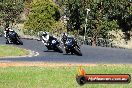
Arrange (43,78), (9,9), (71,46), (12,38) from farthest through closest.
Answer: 1. (9,9)
2. (12,38)
3. (71,46)
4. (43,78)

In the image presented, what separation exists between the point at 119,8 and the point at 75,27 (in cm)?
822

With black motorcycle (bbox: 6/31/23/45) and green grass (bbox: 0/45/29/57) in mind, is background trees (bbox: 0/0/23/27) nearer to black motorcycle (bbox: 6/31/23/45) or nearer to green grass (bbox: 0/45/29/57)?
black motorcycle (bbox: 6/31/23/45)

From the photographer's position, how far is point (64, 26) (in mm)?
69875

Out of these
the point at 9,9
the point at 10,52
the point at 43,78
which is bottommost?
the point at 10,52

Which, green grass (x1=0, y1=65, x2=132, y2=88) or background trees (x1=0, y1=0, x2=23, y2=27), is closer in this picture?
green grass (x1=0, y1=65, x2=132, y2=88)

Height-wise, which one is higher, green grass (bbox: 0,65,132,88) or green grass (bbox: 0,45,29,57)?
green grass (bbox: 0,65,132,88)

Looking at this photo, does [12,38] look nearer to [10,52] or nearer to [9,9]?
[10,52]

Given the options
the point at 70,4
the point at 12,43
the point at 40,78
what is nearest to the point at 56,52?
the point at 12,43

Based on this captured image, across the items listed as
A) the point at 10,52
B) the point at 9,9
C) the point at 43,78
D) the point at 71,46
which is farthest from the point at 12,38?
the point at 9,9

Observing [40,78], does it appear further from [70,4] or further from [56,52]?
[70,4]

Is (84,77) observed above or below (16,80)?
above

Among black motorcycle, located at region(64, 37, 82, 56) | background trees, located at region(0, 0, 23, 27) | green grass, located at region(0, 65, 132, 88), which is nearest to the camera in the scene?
green grass, located at region(0, 65, 132, 88)

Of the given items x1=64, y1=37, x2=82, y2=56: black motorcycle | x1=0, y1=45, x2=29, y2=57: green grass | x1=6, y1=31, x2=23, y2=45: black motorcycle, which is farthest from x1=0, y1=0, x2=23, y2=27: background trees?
x1=64, y1=37, x2=82, y2=56: black motorcycle

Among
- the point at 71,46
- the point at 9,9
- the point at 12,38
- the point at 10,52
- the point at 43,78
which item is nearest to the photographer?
the point at 43,78
